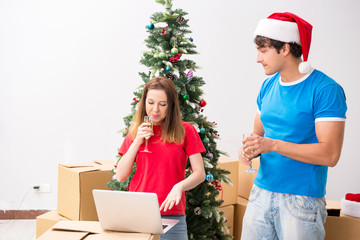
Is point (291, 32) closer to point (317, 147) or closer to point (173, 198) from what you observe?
point (317, 147)

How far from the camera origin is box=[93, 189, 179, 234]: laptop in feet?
4.22

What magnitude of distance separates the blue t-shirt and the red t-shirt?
389 mm

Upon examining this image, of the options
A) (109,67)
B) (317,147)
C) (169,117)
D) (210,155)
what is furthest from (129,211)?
(109,67)

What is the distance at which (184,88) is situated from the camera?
2.25m

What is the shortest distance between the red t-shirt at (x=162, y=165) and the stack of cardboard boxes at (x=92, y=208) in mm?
305

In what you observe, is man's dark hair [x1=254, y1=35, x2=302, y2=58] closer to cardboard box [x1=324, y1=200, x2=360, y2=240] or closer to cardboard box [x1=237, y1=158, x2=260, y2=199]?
cardboard box [x1=324, y1=200, x2=360, y2=240]

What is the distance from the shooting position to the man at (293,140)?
1.51 metres

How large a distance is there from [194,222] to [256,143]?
958 mm

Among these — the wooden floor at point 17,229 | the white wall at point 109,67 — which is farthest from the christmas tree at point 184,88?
the wooden floor at point 17,229

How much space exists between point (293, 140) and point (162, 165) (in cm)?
61

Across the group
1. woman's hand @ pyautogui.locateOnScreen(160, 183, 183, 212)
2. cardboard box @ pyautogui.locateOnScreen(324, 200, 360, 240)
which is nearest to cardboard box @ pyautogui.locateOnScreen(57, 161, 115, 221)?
woman's hand @ pyautogui.locateOnScreen(160, 183, 183, 212)

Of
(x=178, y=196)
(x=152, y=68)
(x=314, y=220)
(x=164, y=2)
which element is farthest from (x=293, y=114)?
(x=164, y=2)

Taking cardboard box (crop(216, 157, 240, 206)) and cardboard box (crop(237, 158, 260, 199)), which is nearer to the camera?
cardboard box (crop(216, 157, 240, 206))

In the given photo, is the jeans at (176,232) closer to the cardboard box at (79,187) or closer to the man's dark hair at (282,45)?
the man's dark hair at (282,45)
